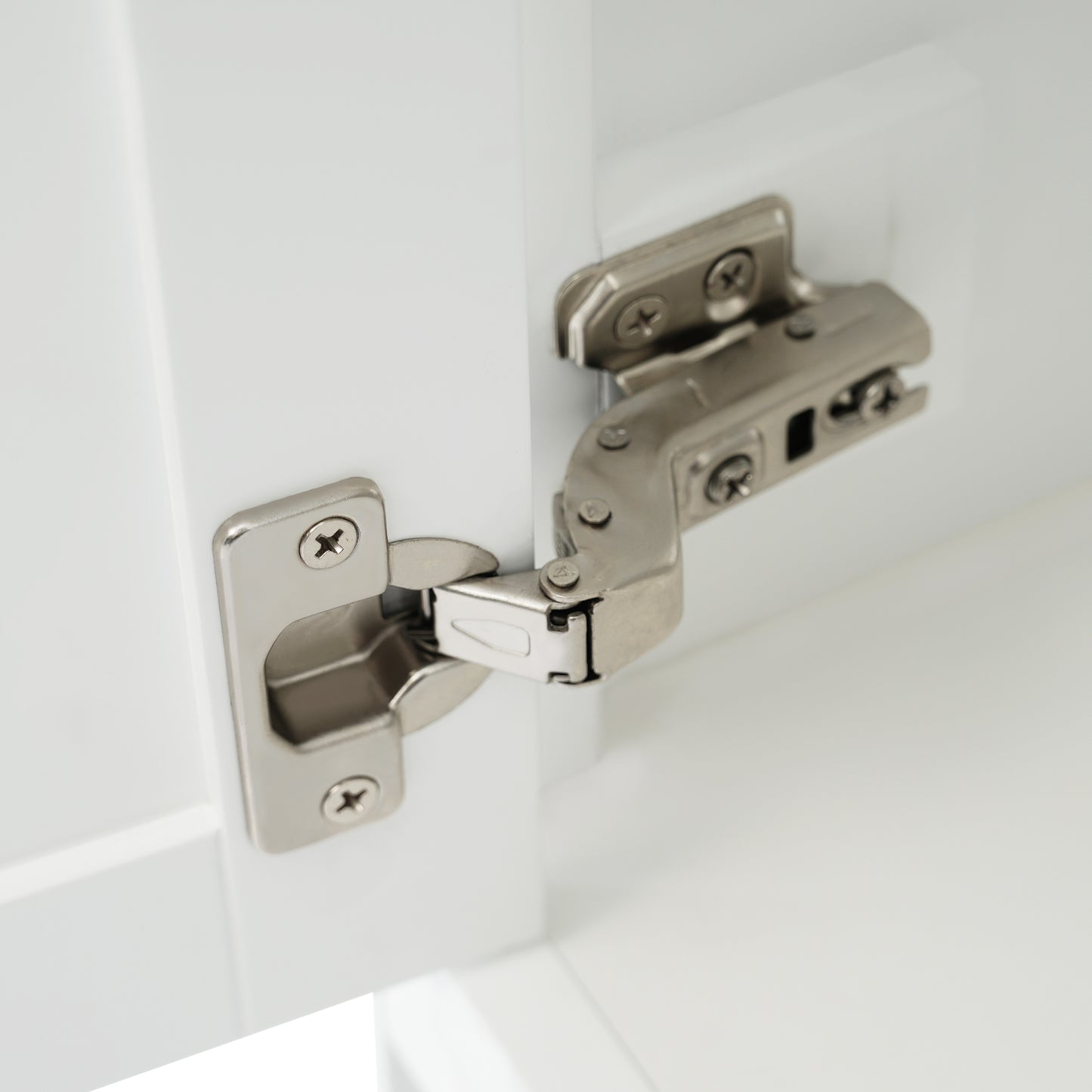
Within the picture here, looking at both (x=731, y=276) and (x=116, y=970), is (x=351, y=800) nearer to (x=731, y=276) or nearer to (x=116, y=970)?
(x=116, y=970)

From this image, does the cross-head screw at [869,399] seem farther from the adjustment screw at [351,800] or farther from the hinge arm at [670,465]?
the adjustment screw at [351,800]

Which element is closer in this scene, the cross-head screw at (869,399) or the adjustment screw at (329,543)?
the adjustment screw at (329,543)

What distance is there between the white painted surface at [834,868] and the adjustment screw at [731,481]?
12cm

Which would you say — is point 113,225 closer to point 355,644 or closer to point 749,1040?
point 355,644

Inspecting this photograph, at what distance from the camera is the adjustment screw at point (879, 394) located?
2.07 ft

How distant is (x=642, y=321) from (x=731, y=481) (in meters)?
0.06

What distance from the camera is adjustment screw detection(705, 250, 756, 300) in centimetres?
60

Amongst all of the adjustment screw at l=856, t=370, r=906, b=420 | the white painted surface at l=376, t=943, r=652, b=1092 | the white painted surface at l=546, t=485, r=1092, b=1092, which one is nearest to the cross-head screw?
the adjustment screw at l=856, t=370, r=906, b=420

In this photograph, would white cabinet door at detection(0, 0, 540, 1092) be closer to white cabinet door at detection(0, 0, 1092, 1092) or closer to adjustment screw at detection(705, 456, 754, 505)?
white cabinet door at detection(0, 0, 1092, 1092)

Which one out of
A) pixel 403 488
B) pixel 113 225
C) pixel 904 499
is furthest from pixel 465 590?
pixel 904 499

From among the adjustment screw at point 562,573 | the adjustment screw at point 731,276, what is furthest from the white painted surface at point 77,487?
the adjustment screw at point 731,276

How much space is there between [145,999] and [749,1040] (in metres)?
0.19

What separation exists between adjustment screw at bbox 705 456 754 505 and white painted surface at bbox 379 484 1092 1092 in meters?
0.12

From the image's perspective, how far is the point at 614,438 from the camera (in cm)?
57
